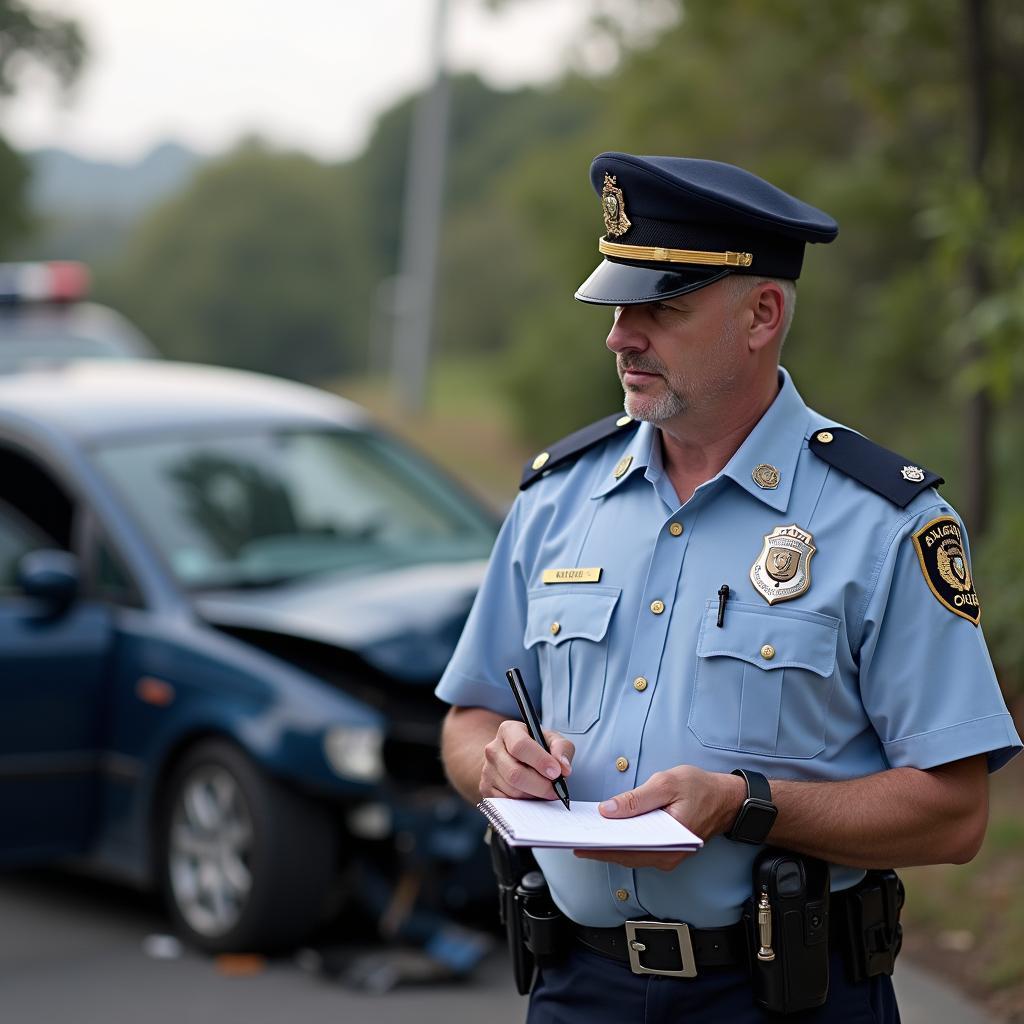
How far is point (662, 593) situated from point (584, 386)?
1898 centimetres

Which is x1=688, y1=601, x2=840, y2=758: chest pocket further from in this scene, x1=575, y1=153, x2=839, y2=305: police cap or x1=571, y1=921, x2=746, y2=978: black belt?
x1=575, y1=153, x2=839, y2=305: police cap

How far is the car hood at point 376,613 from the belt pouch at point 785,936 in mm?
2731

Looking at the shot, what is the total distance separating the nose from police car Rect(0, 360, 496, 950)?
2.68 m

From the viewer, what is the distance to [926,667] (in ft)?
8.53

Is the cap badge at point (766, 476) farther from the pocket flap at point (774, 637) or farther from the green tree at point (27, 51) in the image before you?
the green tree at point (27, 51)

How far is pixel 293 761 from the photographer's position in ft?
17.5

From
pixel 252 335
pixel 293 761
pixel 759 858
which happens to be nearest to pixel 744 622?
pixel 759 858

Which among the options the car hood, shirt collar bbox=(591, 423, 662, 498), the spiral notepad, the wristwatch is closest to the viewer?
the spiral notepad

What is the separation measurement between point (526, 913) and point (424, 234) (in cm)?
2199

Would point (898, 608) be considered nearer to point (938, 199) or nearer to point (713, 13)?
point (938, 199)

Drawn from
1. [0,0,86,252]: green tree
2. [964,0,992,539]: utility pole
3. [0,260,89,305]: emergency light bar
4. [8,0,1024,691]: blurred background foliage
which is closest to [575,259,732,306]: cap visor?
[8,0,1024,691]: blurred background foliage

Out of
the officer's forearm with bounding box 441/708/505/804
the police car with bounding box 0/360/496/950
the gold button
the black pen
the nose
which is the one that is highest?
the nose

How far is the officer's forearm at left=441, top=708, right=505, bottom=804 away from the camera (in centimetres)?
296

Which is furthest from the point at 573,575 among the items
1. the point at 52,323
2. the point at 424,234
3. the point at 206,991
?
the point at 424,234
